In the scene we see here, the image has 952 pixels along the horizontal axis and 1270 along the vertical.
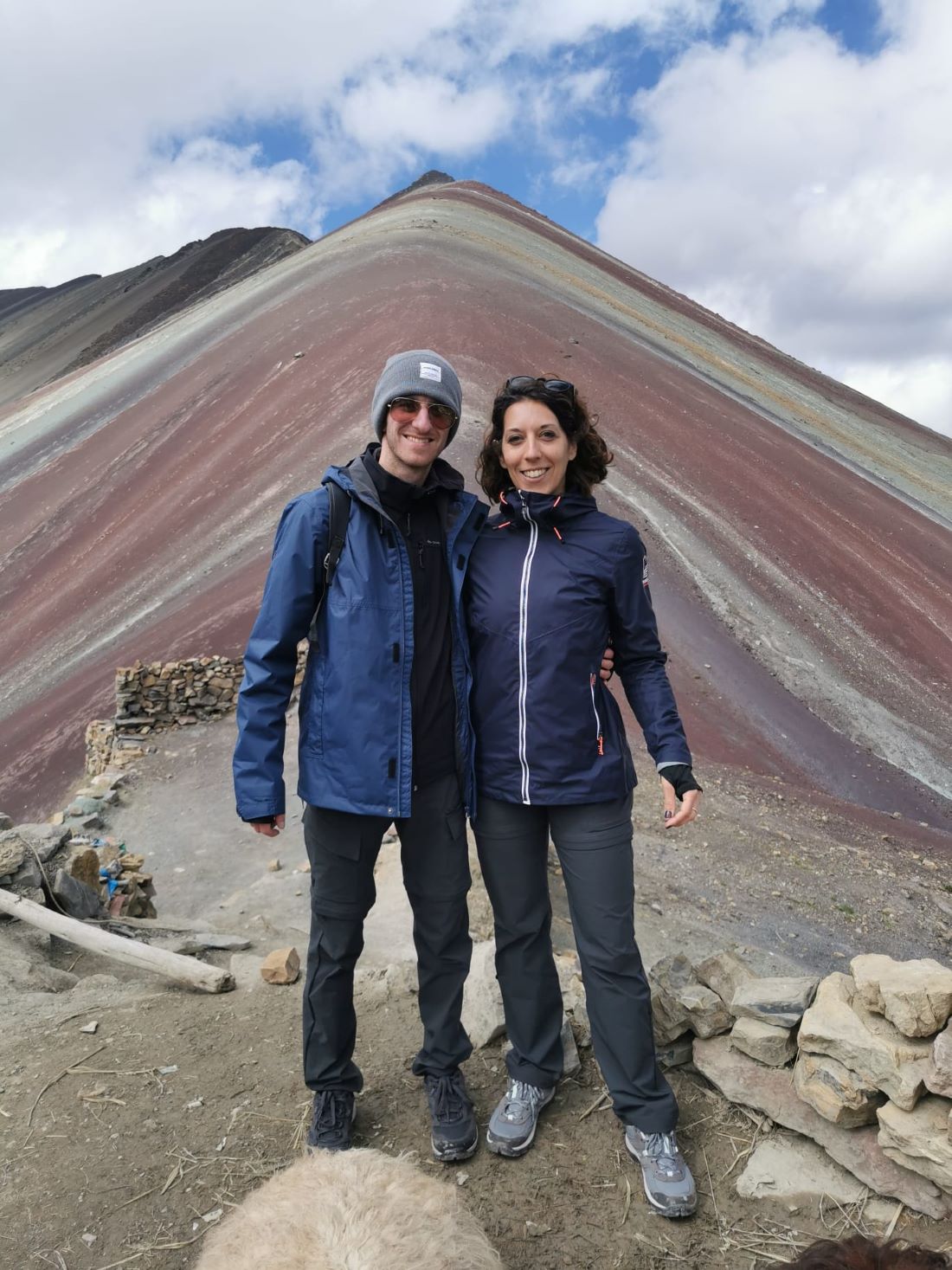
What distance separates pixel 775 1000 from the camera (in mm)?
2787

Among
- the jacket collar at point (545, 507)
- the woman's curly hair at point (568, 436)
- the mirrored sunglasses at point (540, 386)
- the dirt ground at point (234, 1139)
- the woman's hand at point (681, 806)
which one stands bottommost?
the dirt ground at point (234, 1139)

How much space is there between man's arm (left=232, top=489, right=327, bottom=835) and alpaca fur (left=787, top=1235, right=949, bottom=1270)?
1488 mm

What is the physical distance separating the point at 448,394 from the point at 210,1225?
220 centimetres

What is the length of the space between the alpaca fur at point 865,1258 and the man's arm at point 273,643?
1.49 m

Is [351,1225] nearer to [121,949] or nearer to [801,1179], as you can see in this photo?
[801,1179]

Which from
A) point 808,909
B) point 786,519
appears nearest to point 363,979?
point 808,909

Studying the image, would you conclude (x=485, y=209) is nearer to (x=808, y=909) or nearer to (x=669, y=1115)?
(x=808, y=909)

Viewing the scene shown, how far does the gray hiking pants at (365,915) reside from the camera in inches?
96.5

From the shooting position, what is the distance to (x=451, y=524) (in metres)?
2.54

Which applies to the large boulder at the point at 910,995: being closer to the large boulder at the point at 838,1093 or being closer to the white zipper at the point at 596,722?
the large boulder at the point at 838,1093

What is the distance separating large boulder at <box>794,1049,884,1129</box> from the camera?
2.45 metres

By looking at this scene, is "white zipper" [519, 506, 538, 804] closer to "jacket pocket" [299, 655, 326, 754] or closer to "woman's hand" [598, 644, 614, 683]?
"woman's hand" [598, 644, 614, 683]

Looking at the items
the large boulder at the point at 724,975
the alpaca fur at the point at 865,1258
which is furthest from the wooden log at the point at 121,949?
the alpaca fur at the point at 865,1258

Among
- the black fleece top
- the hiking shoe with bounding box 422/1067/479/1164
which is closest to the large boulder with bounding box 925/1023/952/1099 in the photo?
the hiking shoe with bounding box 422/1067/479/1164
